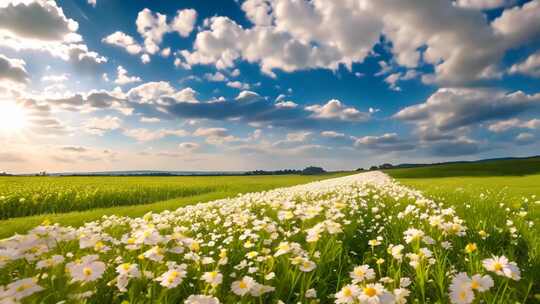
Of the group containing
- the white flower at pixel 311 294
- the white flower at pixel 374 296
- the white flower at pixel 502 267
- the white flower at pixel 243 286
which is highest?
the white flower at pixel 502 267

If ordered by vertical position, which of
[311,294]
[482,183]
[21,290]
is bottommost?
[482,183]

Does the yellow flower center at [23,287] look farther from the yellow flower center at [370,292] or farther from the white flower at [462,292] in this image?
the white flower at [462,292]

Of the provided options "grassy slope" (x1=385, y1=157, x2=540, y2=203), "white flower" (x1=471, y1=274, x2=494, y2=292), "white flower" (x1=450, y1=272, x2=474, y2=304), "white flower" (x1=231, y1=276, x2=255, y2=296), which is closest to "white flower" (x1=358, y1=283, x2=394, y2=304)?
"white flower" (x1=450, y1=272, x2=474, y2=304)

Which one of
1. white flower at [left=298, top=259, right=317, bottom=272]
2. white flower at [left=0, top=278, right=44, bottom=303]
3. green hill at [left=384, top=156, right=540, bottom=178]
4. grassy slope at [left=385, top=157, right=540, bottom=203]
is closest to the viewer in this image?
white flower at [left=0, top=278, right=44, bottom=303]

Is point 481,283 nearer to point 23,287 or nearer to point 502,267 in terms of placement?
point 502,267

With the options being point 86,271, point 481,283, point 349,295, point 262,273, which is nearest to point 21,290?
point 86,271

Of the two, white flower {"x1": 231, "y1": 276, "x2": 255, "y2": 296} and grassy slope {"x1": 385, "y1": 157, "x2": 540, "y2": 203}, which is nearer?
white flower {"x1": 231, "y1": 276, "x2": 255, "y2": 296}

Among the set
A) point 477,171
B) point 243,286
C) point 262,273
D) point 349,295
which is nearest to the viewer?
point 349,295

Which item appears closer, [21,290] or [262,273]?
[21,290]

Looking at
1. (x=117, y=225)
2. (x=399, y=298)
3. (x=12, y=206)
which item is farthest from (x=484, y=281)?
(x=12, y=206)

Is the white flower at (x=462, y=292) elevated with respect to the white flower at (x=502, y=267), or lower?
lower

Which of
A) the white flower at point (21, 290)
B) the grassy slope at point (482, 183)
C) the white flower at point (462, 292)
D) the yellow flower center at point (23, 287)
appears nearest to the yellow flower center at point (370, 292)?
the white flower at point (462, 292)

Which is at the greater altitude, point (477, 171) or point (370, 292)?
point (370, 292)

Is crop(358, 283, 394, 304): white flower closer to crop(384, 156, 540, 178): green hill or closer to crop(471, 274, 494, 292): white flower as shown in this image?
crop(471, 274, 494, 292): white flower
